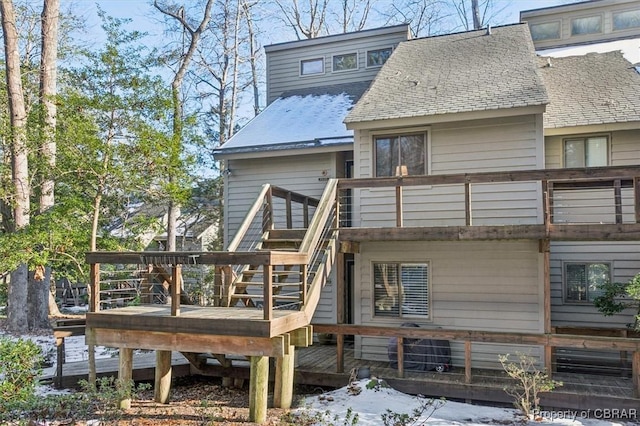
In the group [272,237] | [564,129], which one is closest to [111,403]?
[272,237]

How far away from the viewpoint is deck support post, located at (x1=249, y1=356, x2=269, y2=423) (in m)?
5.93

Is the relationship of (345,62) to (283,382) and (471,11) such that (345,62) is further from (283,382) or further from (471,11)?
(471,11)

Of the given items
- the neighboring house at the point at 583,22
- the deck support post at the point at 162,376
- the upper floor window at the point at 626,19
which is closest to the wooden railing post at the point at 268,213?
the deck support post at the point at 162,376

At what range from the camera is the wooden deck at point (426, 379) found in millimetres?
6723

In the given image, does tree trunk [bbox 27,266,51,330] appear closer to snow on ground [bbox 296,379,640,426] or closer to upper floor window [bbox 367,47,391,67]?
snow on ground [bbox 296,379,640,426]

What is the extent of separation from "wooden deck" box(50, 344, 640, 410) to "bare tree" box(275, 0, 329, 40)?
59.4 feet

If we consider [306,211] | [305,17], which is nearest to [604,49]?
[306,211]

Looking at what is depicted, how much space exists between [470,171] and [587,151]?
2.20 m

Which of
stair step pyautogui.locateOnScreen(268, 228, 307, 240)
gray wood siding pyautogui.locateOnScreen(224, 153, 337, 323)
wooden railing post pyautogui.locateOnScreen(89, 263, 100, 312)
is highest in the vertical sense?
gray wood siding pyautogui.locateOnScreen(224, 153, 337, 323)

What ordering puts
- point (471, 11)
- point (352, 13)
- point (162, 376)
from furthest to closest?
Answer: point (352, 13), point (471, 11), point (162, 376)

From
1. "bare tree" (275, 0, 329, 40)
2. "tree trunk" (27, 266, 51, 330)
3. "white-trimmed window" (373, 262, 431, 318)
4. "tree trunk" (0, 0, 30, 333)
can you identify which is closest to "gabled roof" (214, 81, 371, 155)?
"white-trimmed window" (373, 262, 431, 318)

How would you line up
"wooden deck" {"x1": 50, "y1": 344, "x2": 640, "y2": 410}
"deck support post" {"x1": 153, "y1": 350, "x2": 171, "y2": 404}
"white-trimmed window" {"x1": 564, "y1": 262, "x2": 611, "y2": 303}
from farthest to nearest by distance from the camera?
"white-trimmed window" {"x1": 564, "y1": 262, "x2": 611, "y2": 303}, "deck support post" {"x1": 153, "y1": 350, "x2": 171, "y2": 404}, "wooden deck" {"x1": 50, "y1": 344, "x2": 640, "y2": 410}

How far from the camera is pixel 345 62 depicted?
1344cm

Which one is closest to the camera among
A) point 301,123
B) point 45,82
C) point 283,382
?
point 283,382
